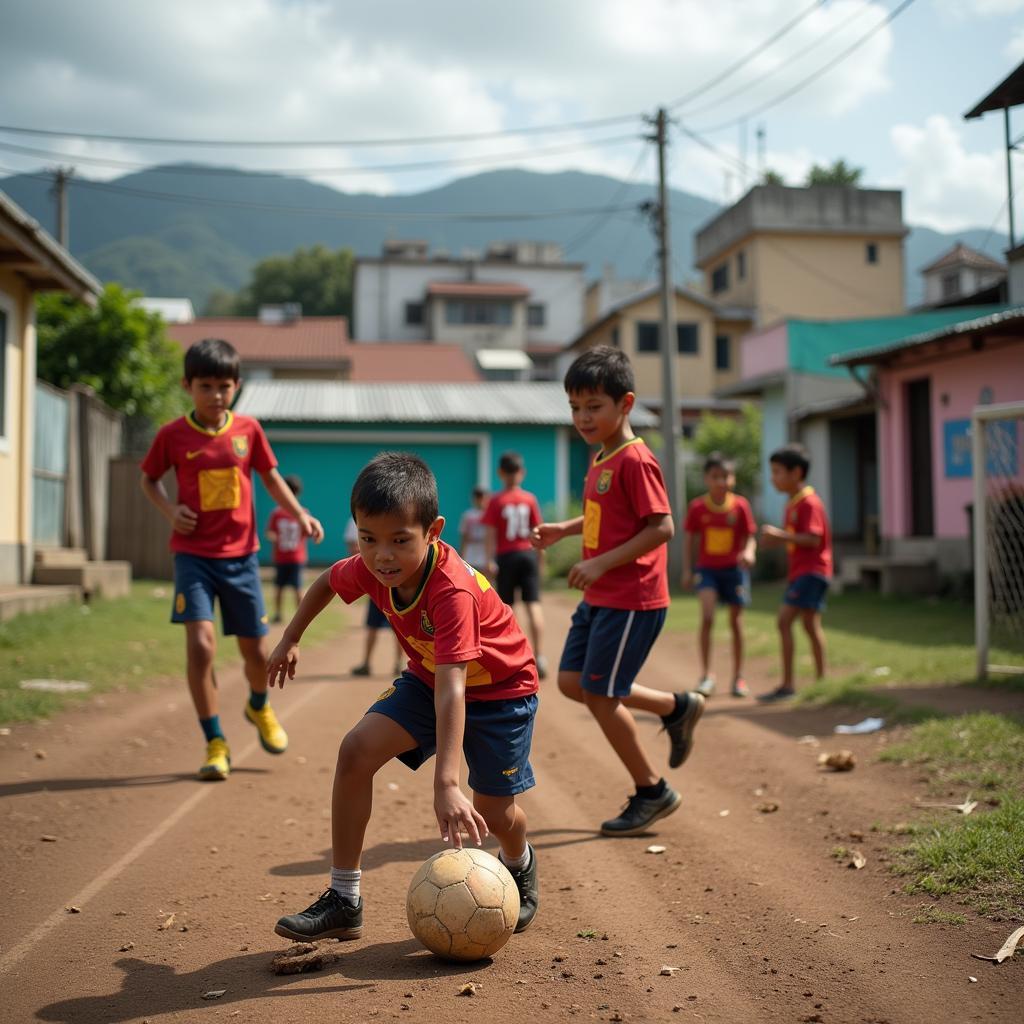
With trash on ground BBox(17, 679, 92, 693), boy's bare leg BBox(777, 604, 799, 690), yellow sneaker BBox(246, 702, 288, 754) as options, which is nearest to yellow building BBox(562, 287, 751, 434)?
boy's bare leg BBox(777, 604, 799, 690)

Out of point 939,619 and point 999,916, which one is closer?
point 999,916

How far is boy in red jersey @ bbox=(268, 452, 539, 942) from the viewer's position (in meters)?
3.34

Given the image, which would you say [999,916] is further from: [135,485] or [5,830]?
[135,485]

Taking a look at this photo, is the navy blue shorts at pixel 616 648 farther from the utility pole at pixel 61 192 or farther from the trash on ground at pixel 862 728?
the utility pole at pixel 61 192

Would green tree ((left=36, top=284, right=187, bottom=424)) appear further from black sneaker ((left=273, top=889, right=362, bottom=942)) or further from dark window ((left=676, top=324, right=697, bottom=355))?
dark window ((left=676, top=324, right=697, bottom=355))

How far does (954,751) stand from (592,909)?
10.3 feet

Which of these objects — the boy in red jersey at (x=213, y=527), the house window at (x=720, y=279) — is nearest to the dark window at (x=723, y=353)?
the house window at (x=720, y=279)

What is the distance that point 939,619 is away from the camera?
1421 centimetres

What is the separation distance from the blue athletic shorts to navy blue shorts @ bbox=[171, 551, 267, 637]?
101 inches

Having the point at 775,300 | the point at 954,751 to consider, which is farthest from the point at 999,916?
the point at 775,300

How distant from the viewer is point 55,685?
8.82m

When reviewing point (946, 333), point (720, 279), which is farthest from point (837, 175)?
point (946, 333)

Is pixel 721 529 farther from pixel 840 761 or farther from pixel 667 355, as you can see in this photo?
pixel 667 355

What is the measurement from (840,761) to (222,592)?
370 cm
